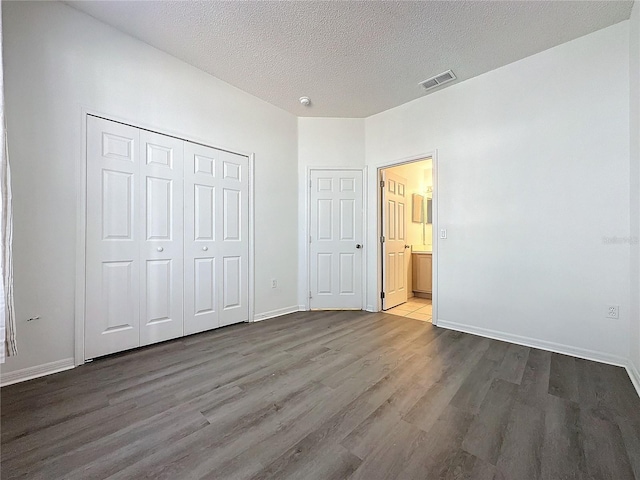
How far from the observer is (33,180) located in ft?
6.52

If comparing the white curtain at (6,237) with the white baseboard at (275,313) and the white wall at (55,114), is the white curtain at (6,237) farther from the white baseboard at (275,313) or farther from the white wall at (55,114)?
the white baseboard at (275,313)

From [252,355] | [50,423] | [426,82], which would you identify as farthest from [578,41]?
[50,423]

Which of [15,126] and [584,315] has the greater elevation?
[15,126]

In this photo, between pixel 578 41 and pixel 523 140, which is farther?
pixel 523 140

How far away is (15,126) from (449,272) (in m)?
3.94

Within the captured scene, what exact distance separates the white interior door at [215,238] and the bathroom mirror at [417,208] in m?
2.97

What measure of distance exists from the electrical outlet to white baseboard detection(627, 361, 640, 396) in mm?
343

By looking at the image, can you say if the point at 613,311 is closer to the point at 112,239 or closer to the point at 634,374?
the point at 634,374

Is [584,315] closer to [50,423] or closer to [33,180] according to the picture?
[50,423]

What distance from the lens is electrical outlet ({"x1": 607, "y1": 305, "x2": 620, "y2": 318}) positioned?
2203 mm

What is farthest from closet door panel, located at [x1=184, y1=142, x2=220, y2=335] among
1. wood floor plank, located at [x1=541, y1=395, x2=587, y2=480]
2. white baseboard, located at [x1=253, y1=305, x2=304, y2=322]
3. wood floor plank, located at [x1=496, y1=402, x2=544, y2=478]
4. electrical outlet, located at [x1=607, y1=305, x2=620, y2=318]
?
electrical outlet, located at [x1=607, y1=305, x2=620, y2=318]

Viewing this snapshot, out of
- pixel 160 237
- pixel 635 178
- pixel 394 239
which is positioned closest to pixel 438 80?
pixel 635 178

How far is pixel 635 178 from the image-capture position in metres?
2.03

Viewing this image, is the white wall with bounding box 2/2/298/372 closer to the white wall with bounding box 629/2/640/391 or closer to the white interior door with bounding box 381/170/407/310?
the white interior door with bounding box 381/170/407/310
